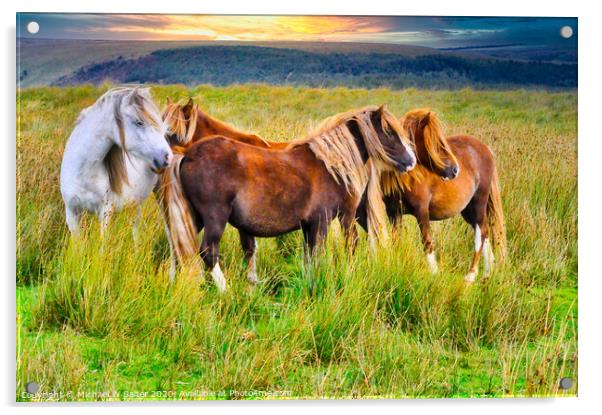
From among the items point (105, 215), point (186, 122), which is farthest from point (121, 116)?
point (105, 215)

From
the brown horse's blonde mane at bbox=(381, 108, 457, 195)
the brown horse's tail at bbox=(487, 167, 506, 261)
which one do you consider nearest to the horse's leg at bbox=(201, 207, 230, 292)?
the brown horse's blonde mane at bbox=(381, 108, 457, 195)

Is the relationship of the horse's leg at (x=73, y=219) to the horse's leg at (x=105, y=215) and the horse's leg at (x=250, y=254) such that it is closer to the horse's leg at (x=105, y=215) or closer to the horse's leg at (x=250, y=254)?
the horse's leg at (x=105, y=215)

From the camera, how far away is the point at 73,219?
185 inches

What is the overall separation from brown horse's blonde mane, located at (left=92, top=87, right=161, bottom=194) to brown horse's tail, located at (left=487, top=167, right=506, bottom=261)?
1.80m

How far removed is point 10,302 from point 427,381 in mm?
2092

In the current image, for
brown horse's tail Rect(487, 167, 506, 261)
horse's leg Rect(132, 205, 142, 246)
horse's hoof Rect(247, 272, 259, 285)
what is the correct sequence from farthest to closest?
brown horse's tail Rect(487, 167, 506, 261)
horse's hoof Rect(247, 272, 259, 285)
horse's leg Rect(132, 205, 142, 246)

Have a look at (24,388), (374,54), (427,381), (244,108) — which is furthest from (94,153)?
(427,381)

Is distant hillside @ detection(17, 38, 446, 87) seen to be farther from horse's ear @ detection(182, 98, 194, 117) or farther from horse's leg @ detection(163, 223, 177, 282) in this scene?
horse's leg @ detection(163, 223, 177, 282)

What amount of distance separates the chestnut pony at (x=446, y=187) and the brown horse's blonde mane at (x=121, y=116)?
3.88 ft

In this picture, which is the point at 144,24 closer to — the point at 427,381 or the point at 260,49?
the point at 260,49

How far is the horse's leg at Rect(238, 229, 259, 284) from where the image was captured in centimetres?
476

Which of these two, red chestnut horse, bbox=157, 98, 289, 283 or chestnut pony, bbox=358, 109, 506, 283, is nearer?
red chestnut horse, bbox=157, 98, 289, 283

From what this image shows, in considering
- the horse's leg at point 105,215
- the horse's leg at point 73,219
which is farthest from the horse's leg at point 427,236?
the horse's leg at point 73,219

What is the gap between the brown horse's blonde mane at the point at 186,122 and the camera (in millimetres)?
4711
